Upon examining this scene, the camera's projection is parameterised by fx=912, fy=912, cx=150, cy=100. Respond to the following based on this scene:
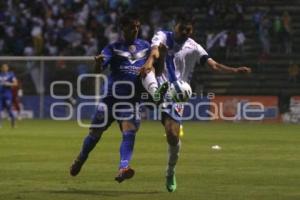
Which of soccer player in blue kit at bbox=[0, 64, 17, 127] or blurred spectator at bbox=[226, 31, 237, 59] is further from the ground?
blurred spectator at bbox=[226, 31, 237, 59]

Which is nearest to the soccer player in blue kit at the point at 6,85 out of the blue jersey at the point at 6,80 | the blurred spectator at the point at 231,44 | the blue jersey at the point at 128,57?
the blue jersey at the point at 6,80

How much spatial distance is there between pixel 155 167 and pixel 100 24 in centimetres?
2552

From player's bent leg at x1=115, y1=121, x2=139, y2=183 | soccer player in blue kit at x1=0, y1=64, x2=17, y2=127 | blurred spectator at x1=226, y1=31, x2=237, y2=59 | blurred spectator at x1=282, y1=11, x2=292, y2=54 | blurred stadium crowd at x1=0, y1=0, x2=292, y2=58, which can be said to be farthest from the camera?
blurred stadium crowd at x1=0, y1=0, x2=292, y2=58

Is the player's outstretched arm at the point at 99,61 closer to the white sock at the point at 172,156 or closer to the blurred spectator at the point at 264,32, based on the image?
the white sock at the point at 172,156

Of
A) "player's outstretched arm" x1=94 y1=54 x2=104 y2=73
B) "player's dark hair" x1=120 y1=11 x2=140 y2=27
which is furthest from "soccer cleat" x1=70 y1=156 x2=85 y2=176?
"player's dark hair" x1=120 y1=11 x2=140 y2=27

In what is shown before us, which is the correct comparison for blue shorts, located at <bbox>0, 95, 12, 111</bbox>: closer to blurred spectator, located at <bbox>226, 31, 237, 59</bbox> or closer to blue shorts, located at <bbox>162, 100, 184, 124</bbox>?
blurred spectator, located at <bbox>226, 31, 237, 59</bbox>

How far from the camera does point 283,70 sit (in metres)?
37.8

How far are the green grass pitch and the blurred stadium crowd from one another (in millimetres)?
Result: 11775

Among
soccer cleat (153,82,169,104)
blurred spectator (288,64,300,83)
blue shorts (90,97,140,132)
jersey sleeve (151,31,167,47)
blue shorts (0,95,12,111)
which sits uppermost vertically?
jersey sleeve (151,31,167,47)

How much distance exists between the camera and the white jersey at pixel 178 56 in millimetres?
11977

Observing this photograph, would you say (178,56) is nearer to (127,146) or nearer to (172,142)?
(172,142)

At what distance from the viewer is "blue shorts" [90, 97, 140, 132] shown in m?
12.3

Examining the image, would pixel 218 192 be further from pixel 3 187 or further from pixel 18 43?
pixel 18 43

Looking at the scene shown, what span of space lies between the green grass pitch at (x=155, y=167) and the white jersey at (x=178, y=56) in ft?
5.09
